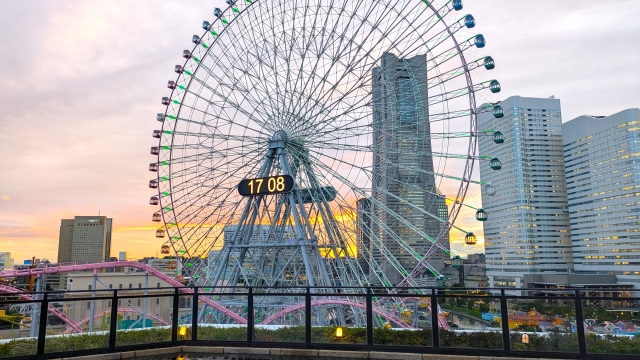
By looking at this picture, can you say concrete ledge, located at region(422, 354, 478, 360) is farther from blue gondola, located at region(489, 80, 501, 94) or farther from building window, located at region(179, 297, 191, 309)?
blue gondola, located at region(489, 80, 501, 94)

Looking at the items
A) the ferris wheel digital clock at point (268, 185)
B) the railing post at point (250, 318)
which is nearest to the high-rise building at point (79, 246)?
the ferris wheel digital clock at point (268, 185)

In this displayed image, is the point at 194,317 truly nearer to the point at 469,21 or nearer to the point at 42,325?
the point at 42,325

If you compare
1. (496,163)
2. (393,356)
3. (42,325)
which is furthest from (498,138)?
(42,325)

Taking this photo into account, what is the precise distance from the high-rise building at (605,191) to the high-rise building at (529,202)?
552cm

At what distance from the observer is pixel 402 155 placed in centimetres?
2309

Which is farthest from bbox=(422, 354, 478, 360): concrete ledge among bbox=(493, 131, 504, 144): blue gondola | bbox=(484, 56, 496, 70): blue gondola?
bbox=(484, 56, 496, 70): blue gondola

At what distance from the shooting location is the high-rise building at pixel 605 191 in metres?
114

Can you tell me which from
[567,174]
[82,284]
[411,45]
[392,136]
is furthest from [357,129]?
[567,174]

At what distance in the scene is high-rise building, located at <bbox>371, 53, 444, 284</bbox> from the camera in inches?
885

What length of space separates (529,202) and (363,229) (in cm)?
12631

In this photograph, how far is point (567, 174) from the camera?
135 meters

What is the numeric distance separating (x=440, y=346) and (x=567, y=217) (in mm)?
145087

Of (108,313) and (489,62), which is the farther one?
(489,62)

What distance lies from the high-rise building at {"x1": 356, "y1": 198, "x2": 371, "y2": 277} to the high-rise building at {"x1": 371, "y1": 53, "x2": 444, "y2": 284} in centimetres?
41
